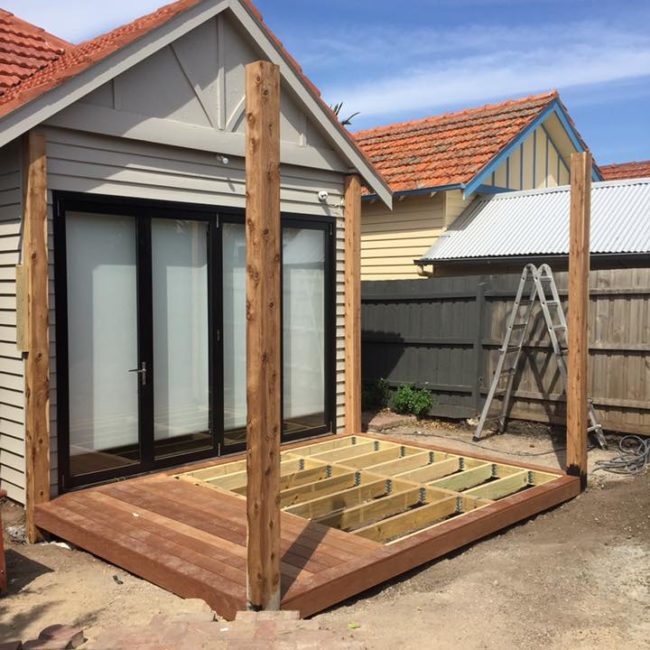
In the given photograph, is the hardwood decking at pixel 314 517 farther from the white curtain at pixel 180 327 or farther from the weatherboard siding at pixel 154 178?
A: the weatherboard siding at pixel 154 178

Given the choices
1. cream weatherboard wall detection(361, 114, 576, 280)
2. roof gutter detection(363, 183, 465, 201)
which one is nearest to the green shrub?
cream weatherboard wall detection(361, 114, 576, 280)

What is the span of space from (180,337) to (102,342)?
91cm

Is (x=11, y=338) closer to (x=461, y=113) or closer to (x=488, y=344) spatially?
(x=488, y=344)

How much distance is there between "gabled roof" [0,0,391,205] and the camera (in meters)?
5.93

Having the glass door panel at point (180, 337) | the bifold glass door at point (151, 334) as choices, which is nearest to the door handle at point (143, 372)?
the bifold glass door at point (151, 334)

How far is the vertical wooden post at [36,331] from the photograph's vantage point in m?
6.05

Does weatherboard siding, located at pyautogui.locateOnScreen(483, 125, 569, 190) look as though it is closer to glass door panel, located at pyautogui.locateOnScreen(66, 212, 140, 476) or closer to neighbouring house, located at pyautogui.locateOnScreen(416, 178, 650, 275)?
neighbouring house, located at pyautogui.locateOnScreen(416, 178, 650, 275)

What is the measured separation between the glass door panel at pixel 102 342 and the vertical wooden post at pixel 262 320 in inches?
116

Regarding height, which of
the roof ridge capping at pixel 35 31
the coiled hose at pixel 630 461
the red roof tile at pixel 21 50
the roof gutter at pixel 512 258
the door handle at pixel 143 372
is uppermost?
the roof ridge capping at pixel 35 31

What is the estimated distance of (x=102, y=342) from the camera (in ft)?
22.3

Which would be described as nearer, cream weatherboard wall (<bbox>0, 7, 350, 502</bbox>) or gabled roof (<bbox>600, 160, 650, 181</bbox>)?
cream weatherboard wall (<bbox>0, 7, 350, 502</bbox>)

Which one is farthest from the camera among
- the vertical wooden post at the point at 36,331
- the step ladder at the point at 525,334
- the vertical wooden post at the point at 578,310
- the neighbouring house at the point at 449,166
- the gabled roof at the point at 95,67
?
the neighbouring house at the point at 449,166

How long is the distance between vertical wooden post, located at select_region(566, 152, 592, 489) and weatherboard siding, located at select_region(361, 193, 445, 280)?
6203mm

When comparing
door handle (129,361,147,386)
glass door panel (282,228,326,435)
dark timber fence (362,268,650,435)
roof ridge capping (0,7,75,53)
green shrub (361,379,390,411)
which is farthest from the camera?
green shrub (361,379,390,411)
